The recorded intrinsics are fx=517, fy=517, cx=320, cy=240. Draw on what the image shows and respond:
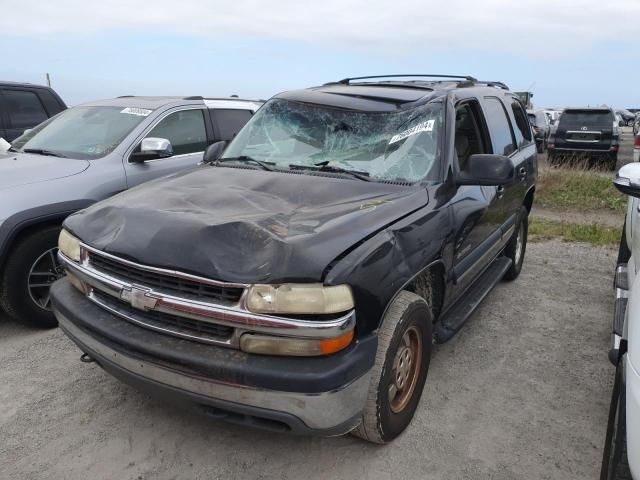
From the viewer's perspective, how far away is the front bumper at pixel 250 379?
213 centimetres

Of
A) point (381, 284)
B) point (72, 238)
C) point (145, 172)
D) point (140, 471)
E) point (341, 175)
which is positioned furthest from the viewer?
point (145, 172)

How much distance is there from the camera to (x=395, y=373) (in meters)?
2.71

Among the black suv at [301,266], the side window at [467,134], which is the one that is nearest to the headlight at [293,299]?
the black suv at [301,266]

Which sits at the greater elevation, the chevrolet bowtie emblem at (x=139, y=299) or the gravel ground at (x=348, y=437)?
the chevrolet bowtie emblem at (x=139, y=299)

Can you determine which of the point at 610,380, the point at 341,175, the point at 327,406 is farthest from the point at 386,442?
the point at 610,380

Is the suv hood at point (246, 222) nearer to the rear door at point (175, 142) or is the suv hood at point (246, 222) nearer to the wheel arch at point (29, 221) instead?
the wheel arch at point (29, 221)

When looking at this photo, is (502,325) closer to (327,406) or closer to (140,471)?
(327,406)

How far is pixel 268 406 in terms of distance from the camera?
7.08 feet

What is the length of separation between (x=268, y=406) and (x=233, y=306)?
0.44 metres

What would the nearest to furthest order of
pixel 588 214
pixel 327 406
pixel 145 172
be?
pixel 327 406, pixel 145 172, pixel 588 214

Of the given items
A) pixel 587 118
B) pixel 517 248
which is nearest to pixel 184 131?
pixel 517 248

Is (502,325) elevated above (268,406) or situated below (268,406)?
below

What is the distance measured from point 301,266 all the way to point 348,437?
1210mm

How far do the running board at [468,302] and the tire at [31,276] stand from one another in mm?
Result: 2969
